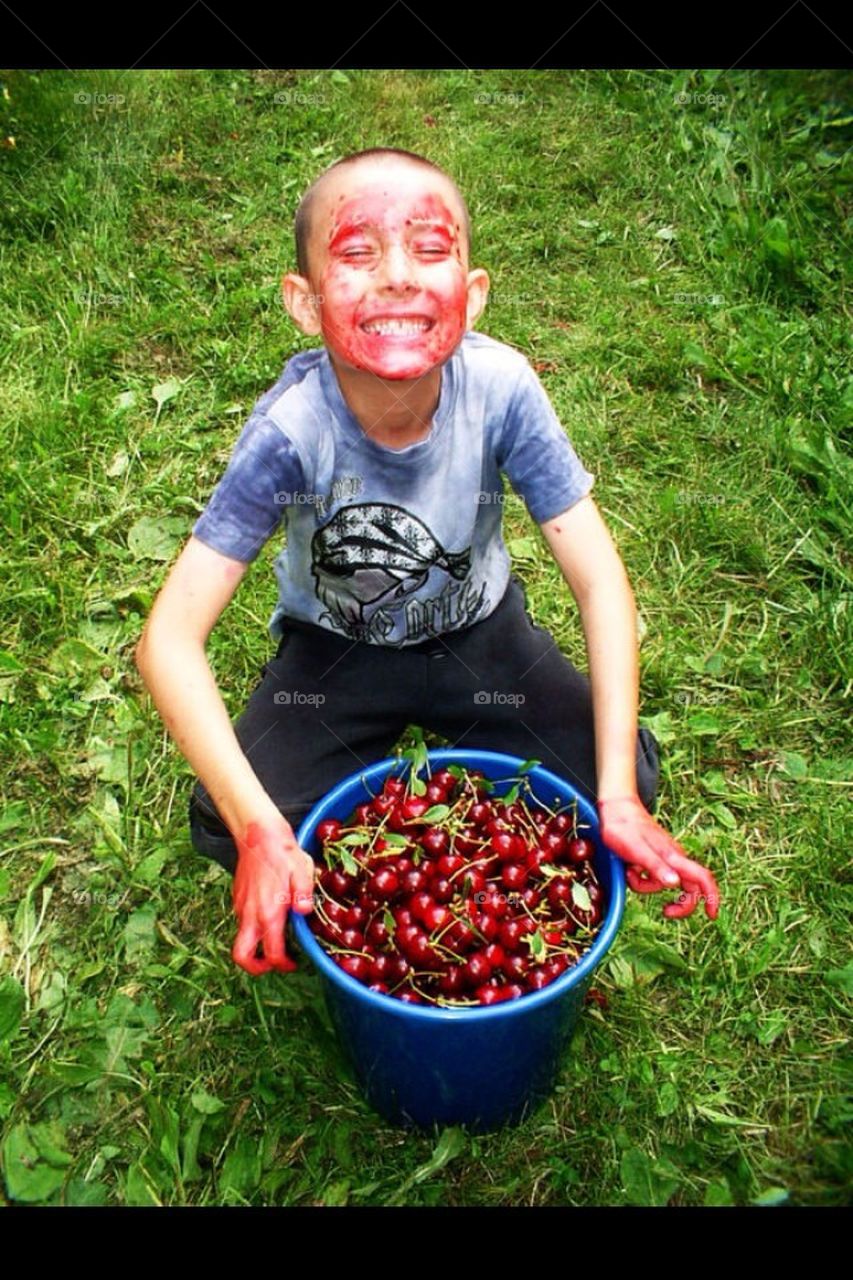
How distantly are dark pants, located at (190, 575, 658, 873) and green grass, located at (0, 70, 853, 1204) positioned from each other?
410 mm

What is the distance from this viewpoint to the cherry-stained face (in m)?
1.97

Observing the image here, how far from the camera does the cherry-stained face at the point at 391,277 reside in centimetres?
197

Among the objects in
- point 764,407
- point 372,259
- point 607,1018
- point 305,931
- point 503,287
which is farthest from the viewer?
point 503,287

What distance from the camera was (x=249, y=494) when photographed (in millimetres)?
2117

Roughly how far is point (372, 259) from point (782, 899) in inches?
66.6

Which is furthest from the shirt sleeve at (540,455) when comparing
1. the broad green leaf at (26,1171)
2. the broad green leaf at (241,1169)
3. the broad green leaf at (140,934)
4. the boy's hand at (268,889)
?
the broad green leaf at (26,1171)

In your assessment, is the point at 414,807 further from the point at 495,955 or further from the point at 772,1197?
the point at 772,1197

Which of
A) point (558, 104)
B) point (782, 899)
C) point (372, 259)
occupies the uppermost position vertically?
point (558, 104)

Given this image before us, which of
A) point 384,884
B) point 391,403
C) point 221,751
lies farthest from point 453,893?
point 391,403

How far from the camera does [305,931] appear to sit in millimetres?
1849

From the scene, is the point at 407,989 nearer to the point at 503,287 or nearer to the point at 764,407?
the point at 764,407

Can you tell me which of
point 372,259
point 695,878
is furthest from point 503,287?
point 695,878

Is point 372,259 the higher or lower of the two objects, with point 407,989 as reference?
higher

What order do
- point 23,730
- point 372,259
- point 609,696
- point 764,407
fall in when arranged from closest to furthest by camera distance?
point 372,259 → point 609,696 → point 23,730 → point 764,407
